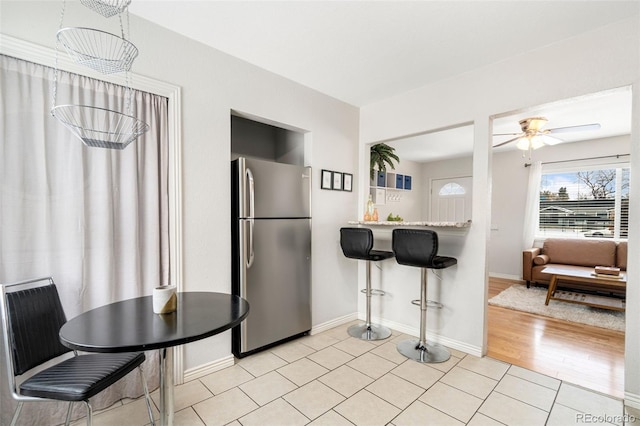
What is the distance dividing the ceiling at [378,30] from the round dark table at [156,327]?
1894 mm

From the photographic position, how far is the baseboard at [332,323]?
317 cm

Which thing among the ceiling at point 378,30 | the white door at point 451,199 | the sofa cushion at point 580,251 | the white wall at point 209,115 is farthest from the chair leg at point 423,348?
the white door at point 451,199

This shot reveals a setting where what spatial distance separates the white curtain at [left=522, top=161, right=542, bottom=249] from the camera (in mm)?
5496

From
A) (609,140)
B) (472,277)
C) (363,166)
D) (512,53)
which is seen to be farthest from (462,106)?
(609,140)

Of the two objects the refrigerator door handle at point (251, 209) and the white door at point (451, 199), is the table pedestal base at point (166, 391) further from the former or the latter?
the white door at point (451, 199)

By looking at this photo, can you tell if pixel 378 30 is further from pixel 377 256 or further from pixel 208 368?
pixel 208 368

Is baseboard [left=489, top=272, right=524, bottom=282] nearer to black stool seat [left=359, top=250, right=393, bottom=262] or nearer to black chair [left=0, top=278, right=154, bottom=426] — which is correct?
black stool seat [left=359, top=250, right=393, bottom=262]

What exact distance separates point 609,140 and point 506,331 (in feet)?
13.3

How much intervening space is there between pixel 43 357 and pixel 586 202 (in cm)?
724

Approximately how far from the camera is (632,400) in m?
1.96

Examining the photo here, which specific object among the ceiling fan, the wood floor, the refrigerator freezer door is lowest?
the wood floor

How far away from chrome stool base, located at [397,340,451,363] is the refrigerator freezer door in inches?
63.4

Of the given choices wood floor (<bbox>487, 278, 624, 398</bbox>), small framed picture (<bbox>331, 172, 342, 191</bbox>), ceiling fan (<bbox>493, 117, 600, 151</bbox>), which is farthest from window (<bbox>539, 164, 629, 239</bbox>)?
small framed picture (<bbox>331, 172, 342, 191</bbox>)

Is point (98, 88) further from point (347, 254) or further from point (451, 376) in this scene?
point (451, 376)
